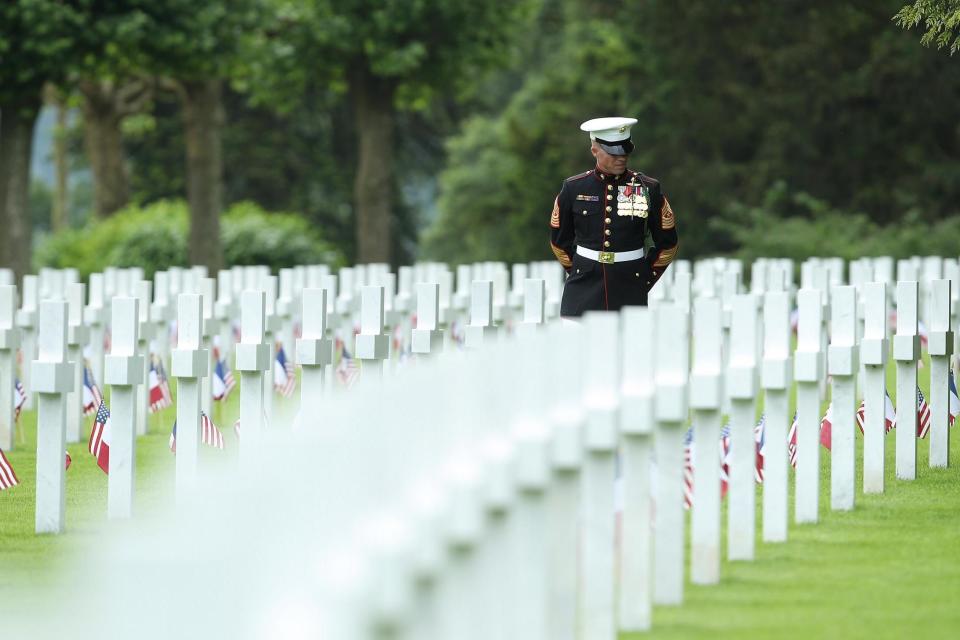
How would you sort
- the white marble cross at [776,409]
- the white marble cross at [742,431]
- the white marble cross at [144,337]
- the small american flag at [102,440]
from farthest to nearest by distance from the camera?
the white marble cross at [144,337], the small american flag at [102,440], the white marble cross at [776,409], the white marble cross at [742,431]

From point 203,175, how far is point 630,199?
20552 millimetres

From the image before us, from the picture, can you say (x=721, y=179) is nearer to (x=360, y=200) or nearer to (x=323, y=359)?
(x=360, y=200)

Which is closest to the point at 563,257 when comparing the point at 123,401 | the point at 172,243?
the point at 123,401

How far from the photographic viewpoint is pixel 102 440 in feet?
32.8

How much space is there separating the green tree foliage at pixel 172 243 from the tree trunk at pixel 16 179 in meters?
7.10

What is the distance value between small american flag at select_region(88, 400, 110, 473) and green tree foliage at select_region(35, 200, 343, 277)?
22889mm

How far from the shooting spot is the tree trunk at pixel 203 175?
30141 millimetres

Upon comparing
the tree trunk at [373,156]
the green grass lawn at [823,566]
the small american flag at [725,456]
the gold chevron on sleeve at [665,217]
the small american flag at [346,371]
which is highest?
the tree trunk at [373,156]

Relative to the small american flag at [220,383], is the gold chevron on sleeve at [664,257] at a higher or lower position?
higher

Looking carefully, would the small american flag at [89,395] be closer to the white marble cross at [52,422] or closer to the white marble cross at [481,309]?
the white marble cross at [481,309]

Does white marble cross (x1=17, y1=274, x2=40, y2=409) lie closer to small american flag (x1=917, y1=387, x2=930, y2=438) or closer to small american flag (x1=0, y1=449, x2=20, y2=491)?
small american flag (x1=0, y1=449, x2=20, y2=491)

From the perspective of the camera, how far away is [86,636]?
3789 mm

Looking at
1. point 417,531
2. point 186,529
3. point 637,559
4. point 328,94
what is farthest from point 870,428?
point 328,94

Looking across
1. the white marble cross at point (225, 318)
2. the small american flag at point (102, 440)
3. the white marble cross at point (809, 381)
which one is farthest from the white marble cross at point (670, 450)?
the white marble cross at point (225, 318)
